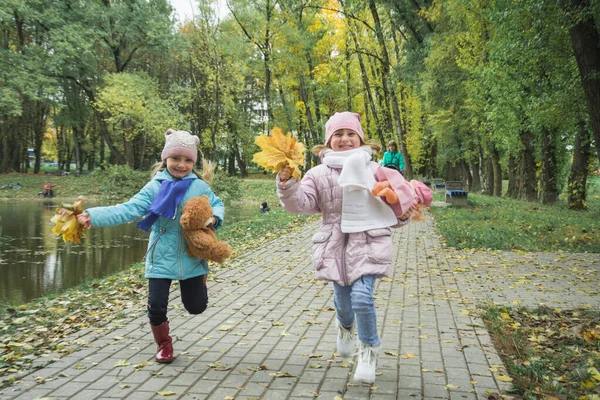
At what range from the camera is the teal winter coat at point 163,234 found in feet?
13.6

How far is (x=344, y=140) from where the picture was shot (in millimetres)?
4129

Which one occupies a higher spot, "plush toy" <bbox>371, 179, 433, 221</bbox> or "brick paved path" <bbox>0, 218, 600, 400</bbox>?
"plush toy" <bbox>371, 179, 433, 221</bbox>

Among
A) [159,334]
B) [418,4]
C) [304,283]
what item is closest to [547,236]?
[304,283]

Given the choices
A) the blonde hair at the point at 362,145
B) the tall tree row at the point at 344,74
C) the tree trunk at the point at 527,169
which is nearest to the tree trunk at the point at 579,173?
the tall tree row at the point at 344,74

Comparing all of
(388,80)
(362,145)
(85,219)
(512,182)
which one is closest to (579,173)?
(388,80)

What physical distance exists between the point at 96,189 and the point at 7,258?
24.6m

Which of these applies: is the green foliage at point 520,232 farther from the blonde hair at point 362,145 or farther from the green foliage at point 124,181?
the green foliage at point 124,181

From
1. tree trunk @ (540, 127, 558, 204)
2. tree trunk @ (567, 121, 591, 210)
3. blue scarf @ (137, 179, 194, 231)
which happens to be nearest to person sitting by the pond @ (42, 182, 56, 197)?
tree trunk @ (540, 127, 558, 204)

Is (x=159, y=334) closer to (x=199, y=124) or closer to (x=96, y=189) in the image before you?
(x=199, y=124)

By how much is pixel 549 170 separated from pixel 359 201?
21859 mm

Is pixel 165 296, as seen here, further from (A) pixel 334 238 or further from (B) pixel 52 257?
(B) pixel 52 257

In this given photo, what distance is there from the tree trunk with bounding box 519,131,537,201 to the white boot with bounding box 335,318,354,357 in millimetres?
20926

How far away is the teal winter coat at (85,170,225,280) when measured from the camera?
163 inches

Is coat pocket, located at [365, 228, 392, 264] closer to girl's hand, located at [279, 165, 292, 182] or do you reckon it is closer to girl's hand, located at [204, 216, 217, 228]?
girl's hand, located at [279, 165, 292, 182]
